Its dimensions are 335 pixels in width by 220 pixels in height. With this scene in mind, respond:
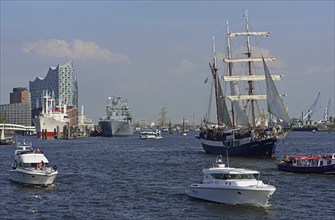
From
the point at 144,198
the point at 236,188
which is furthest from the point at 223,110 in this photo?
the point at 236,188

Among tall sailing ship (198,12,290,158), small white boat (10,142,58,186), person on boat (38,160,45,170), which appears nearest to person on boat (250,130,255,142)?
tall sailing ship (198,12,290,158)

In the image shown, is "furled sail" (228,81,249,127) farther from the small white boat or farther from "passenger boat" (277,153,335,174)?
the small white boat

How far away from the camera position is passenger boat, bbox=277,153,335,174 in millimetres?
79438

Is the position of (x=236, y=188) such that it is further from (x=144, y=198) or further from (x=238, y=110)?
(x=238, y=110)

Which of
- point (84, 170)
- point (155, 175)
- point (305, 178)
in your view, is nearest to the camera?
point (305, 178)

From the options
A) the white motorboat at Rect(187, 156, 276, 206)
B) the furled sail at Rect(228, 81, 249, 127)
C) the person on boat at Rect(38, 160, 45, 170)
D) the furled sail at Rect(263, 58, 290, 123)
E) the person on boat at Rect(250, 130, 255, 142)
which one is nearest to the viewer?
the white motorboat at Rect(187, 156, 276, 206)

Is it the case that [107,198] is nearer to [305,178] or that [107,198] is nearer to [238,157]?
[305,178]

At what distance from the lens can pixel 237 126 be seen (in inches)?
5364

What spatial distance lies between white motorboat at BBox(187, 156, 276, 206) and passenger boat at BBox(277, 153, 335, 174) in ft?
93.8

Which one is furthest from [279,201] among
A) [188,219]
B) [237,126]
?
[237,126]

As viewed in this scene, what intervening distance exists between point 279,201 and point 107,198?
52.1 ft

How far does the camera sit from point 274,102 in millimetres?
116000

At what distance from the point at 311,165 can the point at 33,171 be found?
A: 35306 mm

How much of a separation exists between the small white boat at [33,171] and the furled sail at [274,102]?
185 feet
